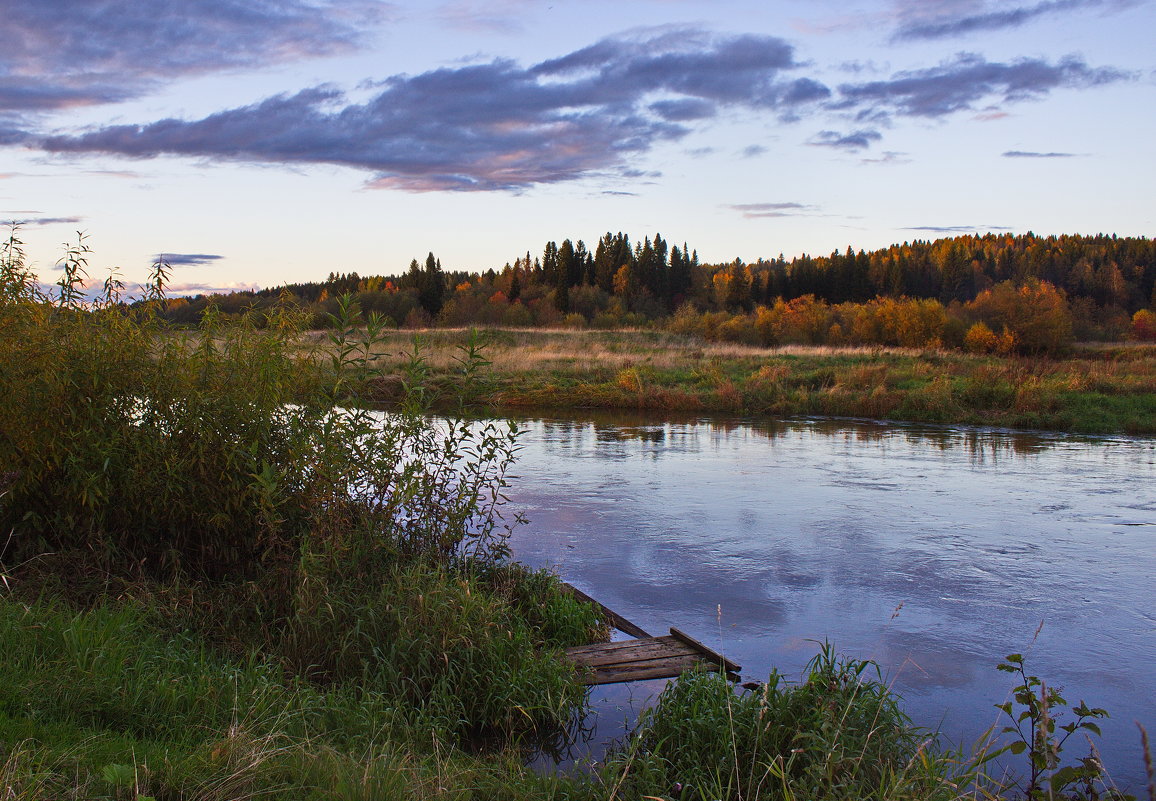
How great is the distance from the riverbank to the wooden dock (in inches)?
529

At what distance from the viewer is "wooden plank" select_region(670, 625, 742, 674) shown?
610 cm

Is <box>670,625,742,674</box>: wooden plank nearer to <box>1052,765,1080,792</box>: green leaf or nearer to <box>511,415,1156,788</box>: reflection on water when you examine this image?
<box>511,415,1156,788</box>: reflection on water

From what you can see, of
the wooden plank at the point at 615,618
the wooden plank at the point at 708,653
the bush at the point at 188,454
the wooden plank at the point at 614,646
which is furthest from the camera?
the wooden plank at the point at 615,618

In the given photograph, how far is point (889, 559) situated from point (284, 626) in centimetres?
645

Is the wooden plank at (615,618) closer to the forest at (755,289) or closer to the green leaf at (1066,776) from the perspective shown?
the green leaf at (1066,776)

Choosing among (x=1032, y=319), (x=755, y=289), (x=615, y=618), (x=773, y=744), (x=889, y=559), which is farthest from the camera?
(x=755, y=289)

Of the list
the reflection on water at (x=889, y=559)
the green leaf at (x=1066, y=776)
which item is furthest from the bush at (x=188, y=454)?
the green leaf at (x=1066, y=776)

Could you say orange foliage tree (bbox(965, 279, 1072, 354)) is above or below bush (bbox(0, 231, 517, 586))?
above

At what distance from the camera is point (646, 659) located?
6.16 meters

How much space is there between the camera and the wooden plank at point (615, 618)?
705 centimetres

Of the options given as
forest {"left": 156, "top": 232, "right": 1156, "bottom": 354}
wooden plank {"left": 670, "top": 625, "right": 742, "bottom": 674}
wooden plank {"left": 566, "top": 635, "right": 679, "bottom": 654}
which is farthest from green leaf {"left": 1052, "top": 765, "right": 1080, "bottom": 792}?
forest {"left": 156, "top": 232, "right": 1156, "bottom": 354}

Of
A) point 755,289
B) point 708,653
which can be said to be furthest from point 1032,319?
point 755,289

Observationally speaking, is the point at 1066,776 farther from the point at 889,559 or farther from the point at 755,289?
the point at 755,289

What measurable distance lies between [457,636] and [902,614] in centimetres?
422
